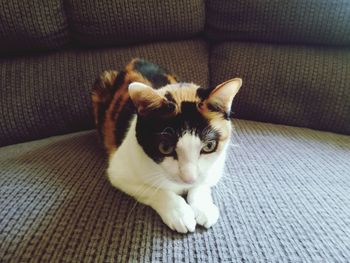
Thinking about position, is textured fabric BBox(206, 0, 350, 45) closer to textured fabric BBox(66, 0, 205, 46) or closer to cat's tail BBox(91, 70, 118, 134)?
textured fabric BBox(66, 0, 205, 46)

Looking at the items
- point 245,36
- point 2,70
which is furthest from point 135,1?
point 2,70

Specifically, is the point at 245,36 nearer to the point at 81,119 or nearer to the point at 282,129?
the point at 282,129

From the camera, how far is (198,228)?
750 mm

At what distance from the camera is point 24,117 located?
123 centimetres

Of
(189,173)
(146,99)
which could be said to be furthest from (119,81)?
(189,173)

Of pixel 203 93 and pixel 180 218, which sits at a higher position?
pixel 203 93

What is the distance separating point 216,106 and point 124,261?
0.37m

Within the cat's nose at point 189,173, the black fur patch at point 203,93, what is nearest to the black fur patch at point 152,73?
the black fur patch at point 203,93

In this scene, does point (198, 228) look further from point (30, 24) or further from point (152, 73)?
point (30, 24)

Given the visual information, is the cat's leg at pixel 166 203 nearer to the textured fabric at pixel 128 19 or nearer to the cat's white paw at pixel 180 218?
the cat's white paw at pixel 180 218

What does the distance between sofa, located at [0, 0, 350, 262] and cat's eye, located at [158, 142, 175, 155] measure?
0.52 feet

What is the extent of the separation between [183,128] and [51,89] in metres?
0.72

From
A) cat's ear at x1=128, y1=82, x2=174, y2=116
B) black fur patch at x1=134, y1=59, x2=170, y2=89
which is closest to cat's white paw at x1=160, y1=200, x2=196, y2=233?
cat's ear at x1=128, y1=82, x2=174, y2=116

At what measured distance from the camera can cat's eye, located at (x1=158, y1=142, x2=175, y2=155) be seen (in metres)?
0.72
